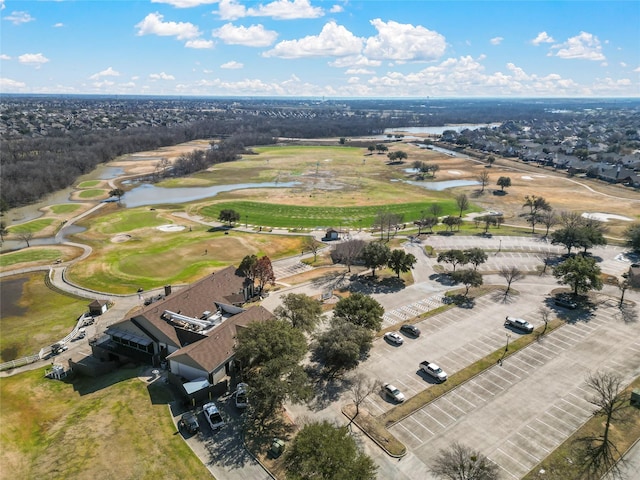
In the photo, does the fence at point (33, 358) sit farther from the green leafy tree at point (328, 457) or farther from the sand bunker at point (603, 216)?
the sand bunker at point (603, 216)

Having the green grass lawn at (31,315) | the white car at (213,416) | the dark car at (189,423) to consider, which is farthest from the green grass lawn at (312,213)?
the dark car at (189,423)

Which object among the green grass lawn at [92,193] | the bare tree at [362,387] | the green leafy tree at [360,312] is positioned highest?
the green leafy tree at [360,312]

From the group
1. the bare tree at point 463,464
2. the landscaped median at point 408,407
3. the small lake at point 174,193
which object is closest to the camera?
the bare tree at point 463,464

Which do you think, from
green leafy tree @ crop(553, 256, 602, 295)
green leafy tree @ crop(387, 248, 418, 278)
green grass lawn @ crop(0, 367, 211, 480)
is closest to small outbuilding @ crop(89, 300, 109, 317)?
green grass lawn @ crop(0, 367, 211, 480)

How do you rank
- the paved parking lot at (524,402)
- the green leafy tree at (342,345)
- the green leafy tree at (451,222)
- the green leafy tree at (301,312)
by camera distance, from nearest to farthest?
the paved parking lot at (524,402), the green leafy tree at (342,345), the green leafy tree at (301,312), the green leafy tree at (451,222)

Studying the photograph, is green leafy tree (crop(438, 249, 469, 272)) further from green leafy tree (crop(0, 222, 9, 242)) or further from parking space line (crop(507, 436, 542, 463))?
green leafy tree (crop(0, 222, 9, 242))

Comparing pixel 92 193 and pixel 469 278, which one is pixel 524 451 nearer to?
pixel 469 278
